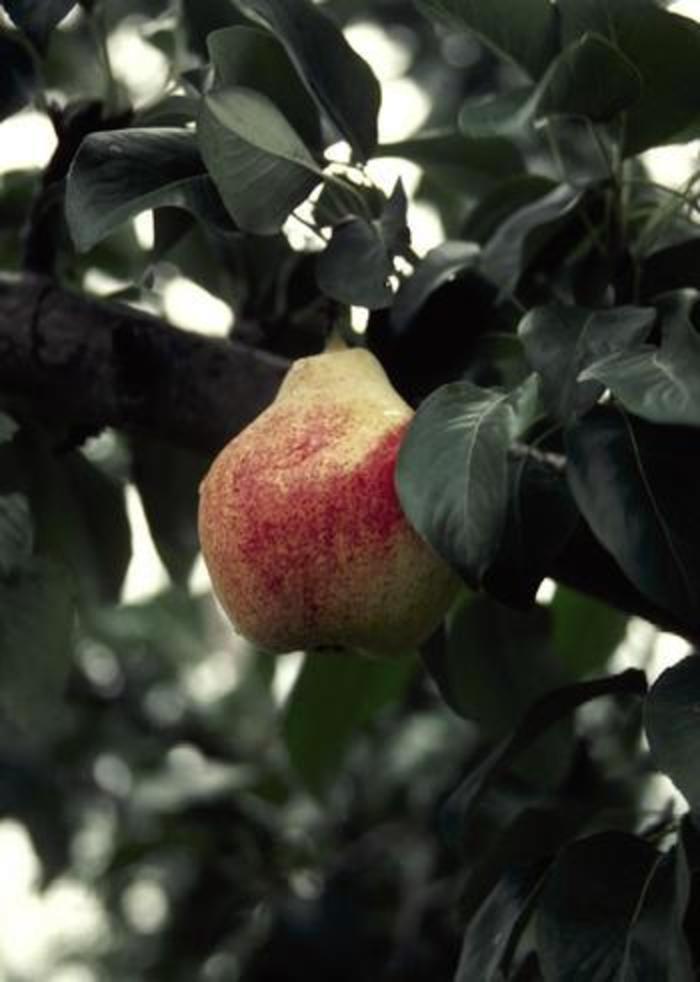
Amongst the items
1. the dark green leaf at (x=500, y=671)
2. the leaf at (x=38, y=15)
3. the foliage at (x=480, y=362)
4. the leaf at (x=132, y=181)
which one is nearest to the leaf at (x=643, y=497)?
the foliage at (x=480, y=362)

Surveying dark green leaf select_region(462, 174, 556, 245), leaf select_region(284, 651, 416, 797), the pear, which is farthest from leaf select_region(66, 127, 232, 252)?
leaf select_region(284, 651, 416, 797)

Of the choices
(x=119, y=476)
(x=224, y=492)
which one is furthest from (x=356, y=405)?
(x=119, y=476)

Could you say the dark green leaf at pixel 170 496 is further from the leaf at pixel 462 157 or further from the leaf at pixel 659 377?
the leaf at pixel 659 377

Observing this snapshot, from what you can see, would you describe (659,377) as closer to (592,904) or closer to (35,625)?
(592,904)

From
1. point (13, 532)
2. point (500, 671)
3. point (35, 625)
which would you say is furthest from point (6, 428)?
point (500, 671)

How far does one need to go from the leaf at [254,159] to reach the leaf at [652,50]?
0.53 feet

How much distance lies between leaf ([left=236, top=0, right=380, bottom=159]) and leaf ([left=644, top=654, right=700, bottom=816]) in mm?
347

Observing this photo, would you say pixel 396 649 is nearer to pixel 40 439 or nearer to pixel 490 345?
pixel 490 345

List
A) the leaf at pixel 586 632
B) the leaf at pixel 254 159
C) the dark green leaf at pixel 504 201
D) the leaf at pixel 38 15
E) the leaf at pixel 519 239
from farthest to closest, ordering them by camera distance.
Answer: the leaf at pixel 586 632 < the dark green leaf at pixel 504 201 < the leaf at pixel 519 239 < the leaf at pixel 38 15 < the leaf at pixel 254 159

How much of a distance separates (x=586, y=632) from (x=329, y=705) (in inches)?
8.2

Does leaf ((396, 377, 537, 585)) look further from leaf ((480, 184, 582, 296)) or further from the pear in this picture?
leaf ((480, 184, 582, 296))

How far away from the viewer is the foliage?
3.12ft

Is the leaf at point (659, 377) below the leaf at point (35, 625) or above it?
above

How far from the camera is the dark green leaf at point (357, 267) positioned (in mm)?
1040
